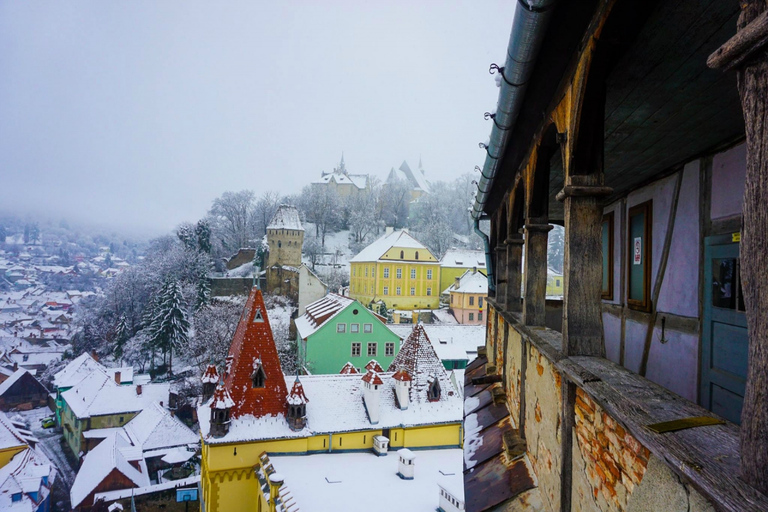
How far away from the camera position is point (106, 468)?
87.3ft

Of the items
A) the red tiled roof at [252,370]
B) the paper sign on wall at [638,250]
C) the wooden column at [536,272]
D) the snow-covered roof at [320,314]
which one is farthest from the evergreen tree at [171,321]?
the wooden column at [536,272]

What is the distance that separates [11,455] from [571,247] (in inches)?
1542

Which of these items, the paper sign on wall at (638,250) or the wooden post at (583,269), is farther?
the paper sign on wall at (638,250)

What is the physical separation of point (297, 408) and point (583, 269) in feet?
53.3

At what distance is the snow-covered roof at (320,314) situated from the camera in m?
29.8

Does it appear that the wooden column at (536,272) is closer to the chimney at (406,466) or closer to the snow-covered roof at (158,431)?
the chimney at (406,466)

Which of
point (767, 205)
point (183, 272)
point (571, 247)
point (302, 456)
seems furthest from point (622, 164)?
point (183, 272)

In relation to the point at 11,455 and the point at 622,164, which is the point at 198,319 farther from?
the point at 622,164

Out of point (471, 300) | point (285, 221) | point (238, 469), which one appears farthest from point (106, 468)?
point (285, 221)

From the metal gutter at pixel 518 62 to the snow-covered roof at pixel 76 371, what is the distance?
44.9 m

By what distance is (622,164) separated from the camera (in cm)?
483

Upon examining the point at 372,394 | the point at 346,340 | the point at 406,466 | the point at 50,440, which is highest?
the point at 346,340

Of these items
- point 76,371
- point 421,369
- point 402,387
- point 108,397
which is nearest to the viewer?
point 402,387

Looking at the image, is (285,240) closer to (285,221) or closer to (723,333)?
(285,221)
